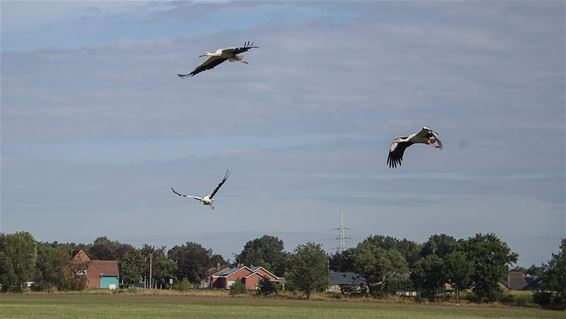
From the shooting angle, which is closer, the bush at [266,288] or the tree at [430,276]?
the tree at [430,276]

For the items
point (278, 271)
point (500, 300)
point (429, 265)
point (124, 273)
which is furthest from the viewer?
point (278, 271)

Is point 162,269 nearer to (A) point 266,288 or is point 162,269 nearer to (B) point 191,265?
(B) point 191,265

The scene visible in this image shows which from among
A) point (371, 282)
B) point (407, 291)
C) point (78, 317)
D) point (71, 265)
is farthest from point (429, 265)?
point (78, 317)

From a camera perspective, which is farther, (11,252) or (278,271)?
(278,271)

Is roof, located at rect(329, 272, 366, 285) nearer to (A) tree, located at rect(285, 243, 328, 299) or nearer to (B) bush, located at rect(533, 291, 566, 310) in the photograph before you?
(A) tree, located at rect(285, 243, 328, 299)

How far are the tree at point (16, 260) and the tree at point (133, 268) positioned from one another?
4159cm

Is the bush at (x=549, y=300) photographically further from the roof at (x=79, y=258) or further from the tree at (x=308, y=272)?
the roof at (x=79, y=258)

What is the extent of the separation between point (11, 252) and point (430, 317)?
71.5m

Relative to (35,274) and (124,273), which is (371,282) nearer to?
(35,274)

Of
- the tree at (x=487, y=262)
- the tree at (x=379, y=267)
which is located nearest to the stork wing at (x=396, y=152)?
the tree at (x=487, y=262)

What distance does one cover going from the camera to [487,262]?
10869 cm

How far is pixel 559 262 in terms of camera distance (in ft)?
314

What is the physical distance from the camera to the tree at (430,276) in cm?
11012

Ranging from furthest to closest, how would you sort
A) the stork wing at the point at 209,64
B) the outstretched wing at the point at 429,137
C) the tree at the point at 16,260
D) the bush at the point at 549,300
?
the tree at the point at 16,260 → the bush at the point at 549,300 → the stork wing at the point at 209,64 → the outstretched wing at the point at 429,137
